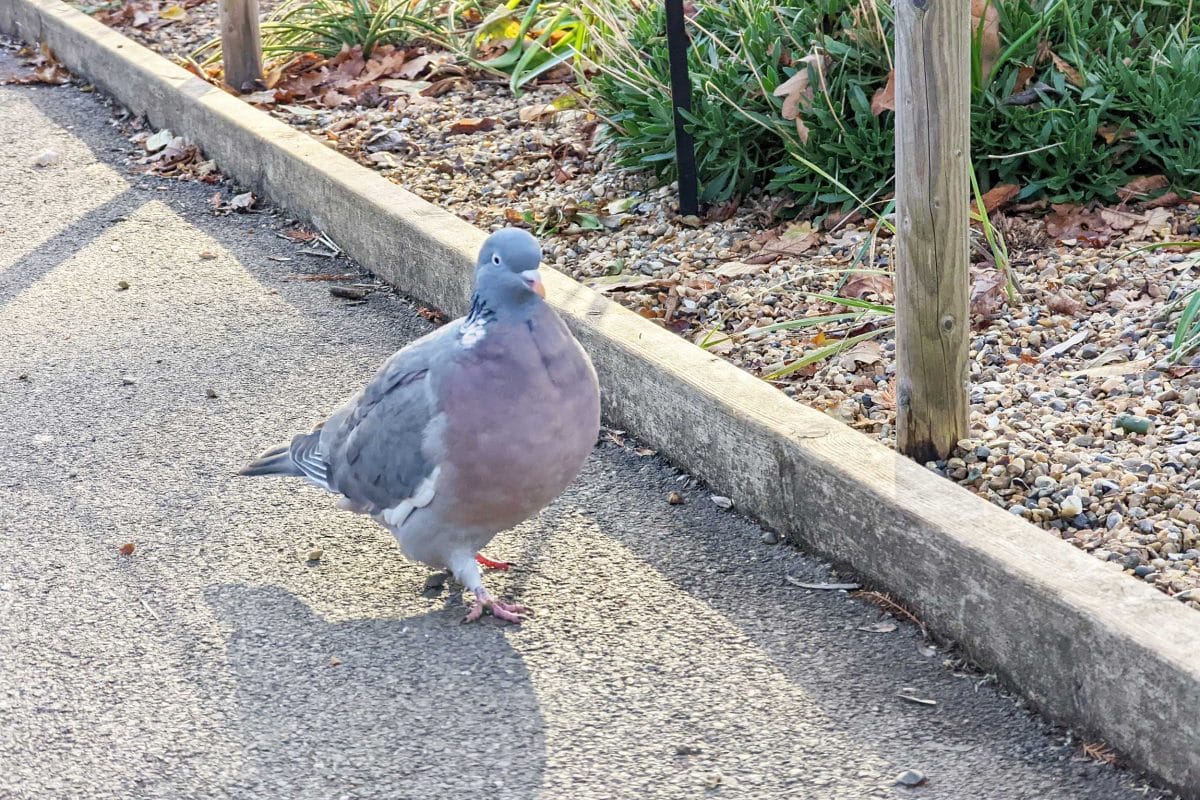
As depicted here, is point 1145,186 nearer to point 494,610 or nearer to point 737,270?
point 737,270

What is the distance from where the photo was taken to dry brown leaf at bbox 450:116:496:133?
6.07m

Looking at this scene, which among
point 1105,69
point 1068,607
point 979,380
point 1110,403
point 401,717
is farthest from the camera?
point 1105,69

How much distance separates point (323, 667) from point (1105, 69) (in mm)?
3082

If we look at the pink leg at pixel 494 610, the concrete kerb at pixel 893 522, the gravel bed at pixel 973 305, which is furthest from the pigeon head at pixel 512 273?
the gravel bed at pixel 973 305

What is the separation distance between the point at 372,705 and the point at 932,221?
1560mm

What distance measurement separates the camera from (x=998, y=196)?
4.46m

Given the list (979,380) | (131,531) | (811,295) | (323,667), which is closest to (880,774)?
(323,667)

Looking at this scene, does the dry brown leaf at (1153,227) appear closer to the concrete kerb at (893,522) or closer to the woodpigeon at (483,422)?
the concrete kerb at (893,522)

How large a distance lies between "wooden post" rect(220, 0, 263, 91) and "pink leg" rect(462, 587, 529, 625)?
14.2 feet

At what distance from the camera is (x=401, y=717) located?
280 cm

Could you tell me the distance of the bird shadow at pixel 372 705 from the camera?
262 centimetres

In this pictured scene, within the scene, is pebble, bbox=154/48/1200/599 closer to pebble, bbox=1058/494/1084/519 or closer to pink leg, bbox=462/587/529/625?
pebble, bbox=1058/494/1084/519

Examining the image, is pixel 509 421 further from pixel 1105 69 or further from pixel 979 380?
pixel 1105 69

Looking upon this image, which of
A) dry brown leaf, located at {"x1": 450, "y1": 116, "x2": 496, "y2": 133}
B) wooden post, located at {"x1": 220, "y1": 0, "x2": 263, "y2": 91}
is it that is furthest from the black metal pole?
wooden post, located at {"x1": 220, "y1": 0, "x2": 263, "y2": 91}
